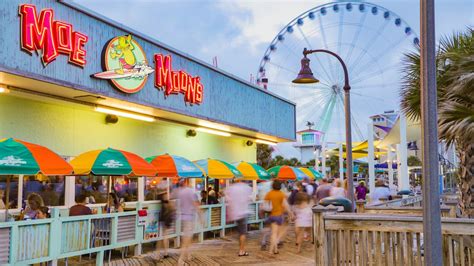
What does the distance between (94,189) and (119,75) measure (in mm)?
3181

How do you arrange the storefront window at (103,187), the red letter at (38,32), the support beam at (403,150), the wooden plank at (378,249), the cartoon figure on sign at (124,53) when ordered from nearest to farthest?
the wooden plank at (378,249) < the red letter at (38,32) < the cartoon figure on sign at (124,53) < the storefront window at (103,187) < the support beam at (403,150)

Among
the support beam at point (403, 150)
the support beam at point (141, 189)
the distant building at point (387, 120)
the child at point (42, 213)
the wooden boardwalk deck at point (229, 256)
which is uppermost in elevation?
the distant building at point (387, 120)

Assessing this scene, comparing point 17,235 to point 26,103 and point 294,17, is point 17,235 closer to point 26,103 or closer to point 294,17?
point 26,103

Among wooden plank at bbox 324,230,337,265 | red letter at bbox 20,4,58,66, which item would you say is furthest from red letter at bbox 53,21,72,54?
wooden plank at bbox 324,230,337,265

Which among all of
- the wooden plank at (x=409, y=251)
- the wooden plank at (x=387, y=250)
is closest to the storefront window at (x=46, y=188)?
the wooden plank at (x=387, y=250)

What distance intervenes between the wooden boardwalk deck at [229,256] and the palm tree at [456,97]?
11.1 feet

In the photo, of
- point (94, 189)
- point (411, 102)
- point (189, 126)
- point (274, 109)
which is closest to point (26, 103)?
point (94, 189)

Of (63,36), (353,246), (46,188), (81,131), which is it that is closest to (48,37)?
(63,36)

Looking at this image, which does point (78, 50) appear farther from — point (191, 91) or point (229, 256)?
point (229, 256)

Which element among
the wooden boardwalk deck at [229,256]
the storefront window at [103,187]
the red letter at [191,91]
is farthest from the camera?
the red letter at [191,91]

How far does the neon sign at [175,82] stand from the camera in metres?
12.5

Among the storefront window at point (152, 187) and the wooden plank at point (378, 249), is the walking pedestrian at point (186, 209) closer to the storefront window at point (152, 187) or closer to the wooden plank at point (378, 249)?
the wooden plank at point (378, 249)

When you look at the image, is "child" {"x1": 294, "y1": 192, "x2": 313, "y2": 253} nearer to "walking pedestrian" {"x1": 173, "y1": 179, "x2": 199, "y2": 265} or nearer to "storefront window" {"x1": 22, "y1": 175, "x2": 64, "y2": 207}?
"walking pedestrian" {"x1": 173, "y1": 179, "x2": 199, "y2": 265}

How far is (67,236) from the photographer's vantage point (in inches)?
324
